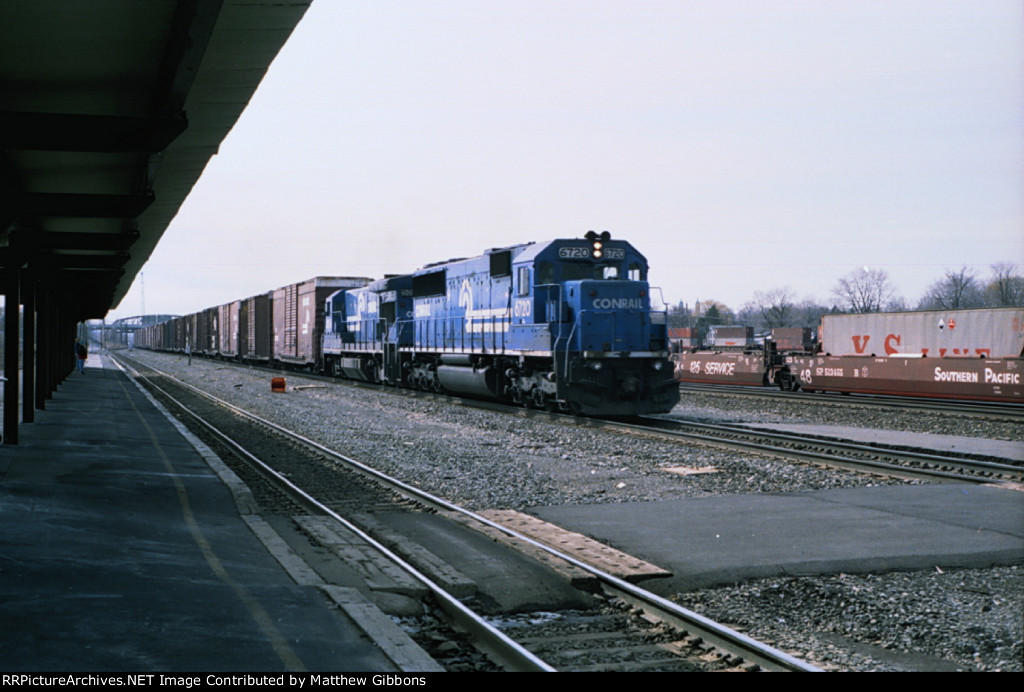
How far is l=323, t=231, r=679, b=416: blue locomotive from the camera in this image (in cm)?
1911

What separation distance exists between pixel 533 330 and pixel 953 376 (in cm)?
1281

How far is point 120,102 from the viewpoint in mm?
8102

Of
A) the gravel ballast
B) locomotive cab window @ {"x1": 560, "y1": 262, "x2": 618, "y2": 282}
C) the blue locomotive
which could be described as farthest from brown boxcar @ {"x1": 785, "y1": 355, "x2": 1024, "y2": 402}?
locomotive cab window @ {"x1": 560, "y1": 262, "x2": 618, "y2": 282}

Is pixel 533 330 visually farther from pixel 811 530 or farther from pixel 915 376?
pixel 915 376

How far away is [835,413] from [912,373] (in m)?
5.88

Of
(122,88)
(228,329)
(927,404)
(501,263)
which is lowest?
(927,404)

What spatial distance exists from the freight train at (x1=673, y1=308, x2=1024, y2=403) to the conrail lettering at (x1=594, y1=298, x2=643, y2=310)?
2.09 m

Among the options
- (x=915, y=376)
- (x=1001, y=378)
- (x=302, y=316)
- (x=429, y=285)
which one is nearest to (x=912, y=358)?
(x=915, y=376)

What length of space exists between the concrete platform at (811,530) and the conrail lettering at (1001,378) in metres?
14.4

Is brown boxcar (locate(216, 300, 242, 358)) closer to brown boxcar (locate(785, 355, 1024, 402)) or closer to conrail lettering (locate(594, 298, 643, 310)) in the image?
brown boxcar (locate(785, 355, 1024, 402))

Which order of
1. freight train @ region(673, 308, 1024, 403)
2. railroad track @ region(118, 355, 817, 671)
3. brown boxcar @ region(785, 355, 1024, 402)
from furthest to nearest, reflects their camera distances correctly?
1. freight train @ region(673, 308, 1024, 403)
2. brown boxcar @ region(785, 355, 1024, 402)
3. railroad track @ region(118, 355, 817, 671)

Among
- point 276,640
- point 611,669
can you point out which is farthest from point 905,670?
point 276,640

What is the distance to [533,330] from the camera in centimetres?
2033

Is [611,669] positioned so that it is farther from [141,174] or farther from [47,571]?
[141,174]
